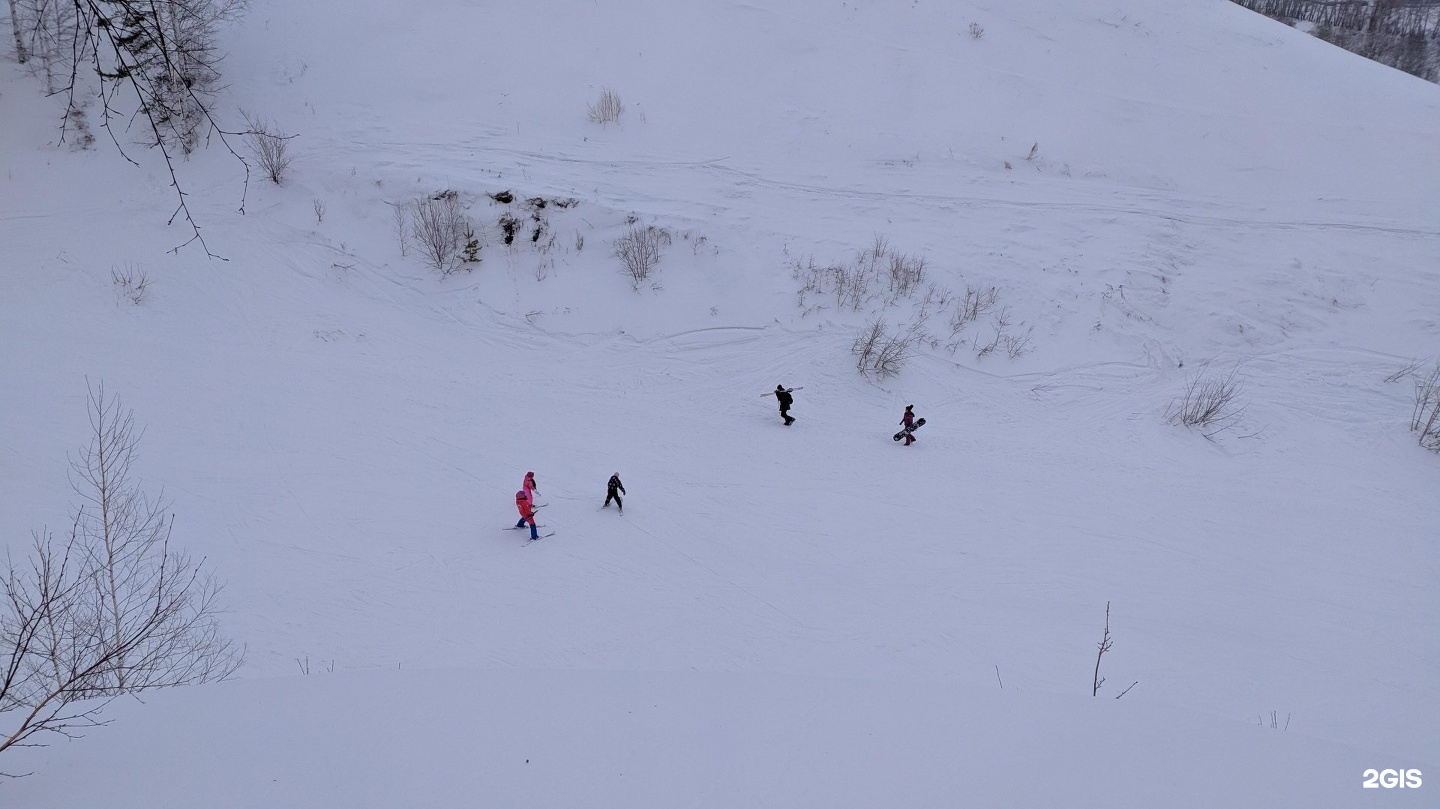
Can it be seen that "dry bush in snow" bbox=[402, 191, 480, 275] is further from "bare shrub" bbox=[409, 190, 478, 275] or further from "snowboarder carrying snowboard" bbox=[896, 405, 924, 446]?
"snowboarder carrying snowboard" bbox=[896, 405, 924, 446]

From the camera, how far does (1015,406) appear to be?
15.0 meters

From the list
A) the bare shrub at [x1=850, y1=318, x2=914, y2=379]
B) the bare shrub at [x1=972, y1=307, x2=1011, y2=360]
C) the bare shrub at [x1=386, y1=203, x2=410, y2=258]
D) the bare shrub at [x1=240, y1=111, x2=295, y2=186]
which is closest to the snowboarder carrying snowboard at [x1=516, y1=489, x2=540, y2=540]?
the bare shrub at [x1=850, y1=318, x2=914, y2=379]

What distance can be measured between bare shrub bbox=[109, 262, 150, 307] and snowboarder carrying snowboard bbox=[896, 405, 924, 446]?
54.3 feet

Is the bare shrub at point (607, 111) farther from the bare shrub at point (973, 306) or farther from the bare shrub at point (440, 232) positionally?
the bare shrub at point (973, 306)

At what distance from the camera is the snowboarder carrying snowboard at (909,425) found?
13.4 metres

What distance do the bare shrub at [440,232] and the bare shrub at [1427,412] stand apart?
20527 millimetres

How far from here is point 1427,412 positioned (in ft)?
47.4

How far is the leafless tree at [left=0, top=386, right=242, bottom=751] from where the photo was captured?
5.06m

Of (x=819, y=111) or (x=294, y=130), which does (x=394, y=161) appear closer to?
(x=294, y=130)

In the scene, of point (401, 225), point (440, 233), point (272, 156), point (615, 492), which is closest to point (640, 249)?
point (440, 233)

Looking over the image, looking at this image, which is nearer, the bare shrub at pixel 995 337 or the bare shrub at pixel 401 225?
the bare shrub at pixel 995 337

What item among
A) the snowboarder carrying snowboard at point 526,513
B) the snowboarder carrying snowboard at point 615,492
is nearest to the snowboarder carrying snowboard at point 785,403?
the snowboarder carrying snowboard at point 615,492

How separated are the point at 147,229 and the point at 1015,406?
20.4m

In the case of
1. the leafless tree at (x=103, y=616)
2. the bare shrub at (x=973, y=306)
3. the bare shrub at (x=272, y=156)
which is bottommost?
the leafless tree at (x=103, y=616)
